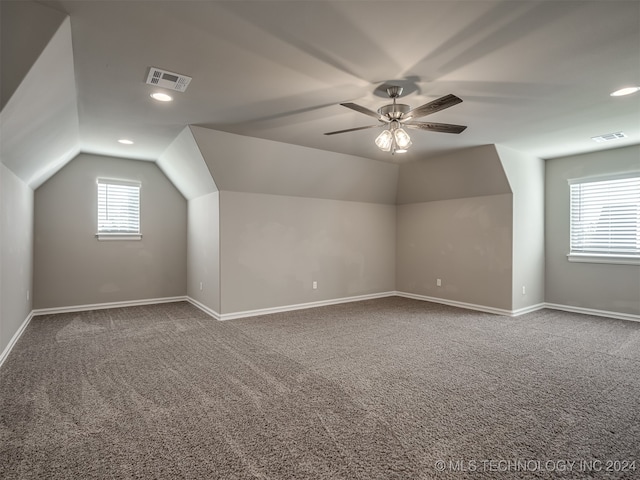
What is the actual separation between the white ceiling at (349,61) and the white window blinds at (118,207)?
180 cm

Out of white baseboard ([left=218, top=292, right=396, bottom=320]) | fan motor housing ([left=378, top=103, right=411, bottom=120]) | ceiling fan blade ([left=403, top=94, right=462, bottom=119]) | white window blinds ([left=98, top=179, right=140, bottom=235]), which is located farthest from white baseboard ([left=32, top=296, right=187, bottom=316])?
ceiling fan blade ([left=403, top=94, right=462, bottom=119])

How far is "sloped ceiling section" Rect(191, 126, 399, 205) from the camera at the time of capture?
471 cm

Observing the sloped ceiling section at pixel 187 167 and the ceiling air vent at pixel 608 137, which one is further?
the sloped ceiling section at pixel 187 167

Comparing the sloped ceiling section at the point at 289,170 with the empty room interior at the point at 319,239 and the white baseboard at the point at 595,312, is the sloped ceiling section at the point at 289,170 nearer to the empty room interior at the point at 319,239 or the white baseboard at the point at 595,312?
the empty room interior at the point at 319,239

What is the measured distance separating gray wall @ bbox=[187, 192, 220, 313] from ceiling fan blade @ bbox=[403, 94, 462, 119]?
324cm

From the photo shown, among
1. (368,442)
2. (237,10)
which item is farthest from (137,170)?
(368,442)

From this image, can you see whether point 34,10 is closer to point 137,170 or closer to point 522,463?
point 522,463

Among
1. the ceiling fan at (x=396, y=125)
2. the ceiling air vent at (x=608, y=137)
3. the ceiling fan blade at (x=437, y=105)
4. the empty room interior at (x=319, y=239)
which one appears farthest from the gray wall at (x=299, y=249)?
the ceiling air vent at (x=608, y=137)

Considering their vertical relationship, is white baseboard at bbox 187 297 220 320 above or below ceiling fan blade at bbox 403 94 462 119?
below

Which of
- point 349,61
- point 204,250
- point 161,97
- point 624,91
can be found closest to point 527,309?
point 624,91

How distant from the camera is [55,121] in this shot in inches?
139

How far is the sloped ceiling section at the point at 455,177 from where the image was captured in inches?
210

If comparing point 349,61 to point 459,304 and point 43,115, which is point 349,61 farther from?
point 459,304

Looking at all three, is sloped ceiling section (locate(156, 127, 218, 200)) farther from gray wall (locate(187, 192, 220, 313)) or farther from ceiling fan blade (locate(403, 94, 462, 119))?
ceiling fan blade (locate(403, 94, 462, 119))
